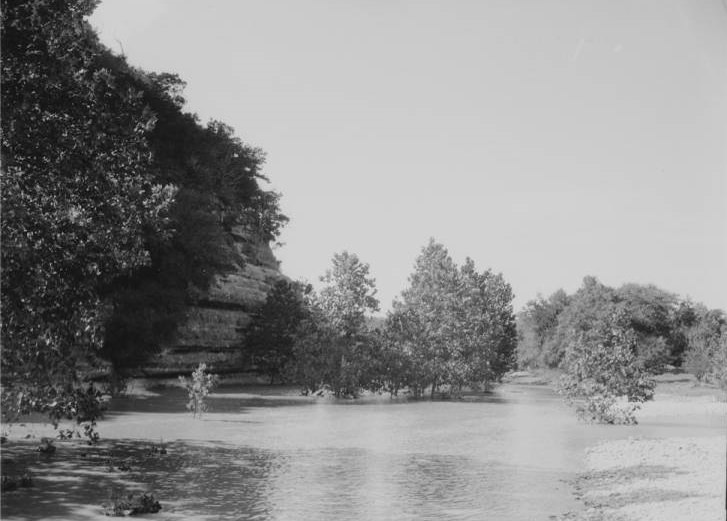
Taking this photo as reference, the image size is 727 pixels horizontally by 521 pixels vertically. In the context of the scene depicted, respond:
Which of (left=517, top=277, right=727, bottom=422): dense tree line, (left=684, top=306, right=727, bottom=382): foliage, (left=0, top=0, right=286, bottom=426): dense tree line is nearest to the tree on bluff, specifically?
(left=0, top=0, right=286, bottom=426): dense tree line

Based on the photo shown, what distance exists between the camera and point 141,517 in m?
7.33

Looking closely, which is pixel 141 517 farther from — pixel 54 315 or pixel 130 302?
pixel 130 302

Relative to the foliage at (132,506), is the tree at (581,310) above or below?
above

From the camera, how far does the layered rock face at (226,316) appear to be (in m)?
25.8

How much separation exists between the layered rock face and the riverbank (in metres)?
15.3

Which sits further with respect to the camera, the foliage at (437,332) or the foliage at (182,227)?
the foliage at (437,332)

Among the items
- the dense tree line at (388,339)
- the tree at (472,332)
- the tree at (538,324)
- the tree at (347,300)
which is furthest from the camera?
the tree at (538,324)

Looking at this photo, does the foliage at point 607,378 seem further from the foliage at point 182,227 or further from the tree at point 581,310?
the tree at point 581,310

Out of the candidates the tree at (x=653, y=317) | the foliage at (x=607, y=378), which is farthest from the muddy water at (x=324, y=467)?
the tree at (x=653, y=317)

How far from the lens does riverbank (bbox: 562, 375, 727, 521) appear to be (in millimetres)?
7508

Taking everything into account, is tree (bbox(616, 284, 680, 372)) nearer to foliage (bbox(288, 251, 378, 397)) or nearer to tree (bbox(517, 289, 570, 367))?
tree (bbox(517, 289, 570, 367))

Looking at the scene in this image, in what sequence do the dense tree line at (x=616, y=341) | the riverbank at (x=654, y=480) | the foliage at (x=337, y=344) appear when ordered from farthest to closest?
1. the foliage at (x=337, y=344)
2. the dense tree line at (x=616, y=341)
3. the riverbank at (x=654, y=480)

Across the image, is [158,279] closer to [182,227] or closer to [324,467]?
[182,227]

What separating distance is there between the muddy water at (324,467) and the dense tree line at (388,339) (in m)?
8.18
